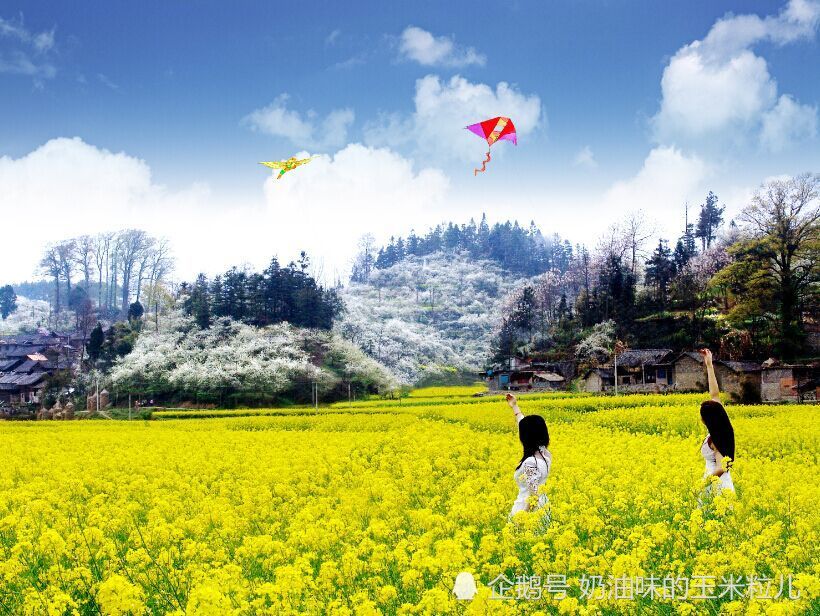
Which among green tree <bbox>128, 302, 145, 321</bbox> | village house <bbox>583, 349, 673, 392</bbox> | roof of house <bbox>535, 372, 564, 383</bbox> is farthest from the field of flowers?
green tree <bbox>128, 302, 145, 321</bbox>

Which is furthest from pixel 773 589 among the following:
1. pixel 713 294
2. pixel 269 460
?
pixel 713 294

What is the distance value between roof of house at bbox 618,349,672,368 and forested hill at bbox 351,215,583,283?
8877 cm

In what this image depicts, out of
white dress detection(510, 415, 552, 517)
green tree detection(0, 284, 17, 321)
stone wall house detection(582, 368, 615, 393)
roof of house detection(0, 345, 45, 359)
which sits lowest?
stone wall house detection(582, 368, 615, 393)

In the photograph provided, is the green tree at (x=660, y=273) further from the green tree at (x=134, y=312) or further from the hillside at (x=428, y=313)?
the green tree at (x=134, y=312)

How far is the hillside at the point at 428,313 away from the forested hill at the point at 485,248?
131 inches

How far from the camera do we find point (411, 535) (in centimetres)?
692

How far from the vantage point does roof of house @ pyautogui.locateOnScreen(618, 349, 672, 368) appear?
44781 mm

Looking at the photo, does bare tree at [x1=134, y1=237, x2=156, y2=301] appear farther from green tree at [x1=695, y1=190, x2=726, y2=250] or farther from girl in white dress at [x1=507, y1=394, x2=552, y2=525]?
girl in white dress at [x1=507, y1=394, x2=552, y2=525]

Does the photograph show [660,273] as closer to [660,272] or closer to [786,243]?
[660,272]

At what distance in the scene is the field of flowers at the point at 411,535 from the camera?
16.1 ft

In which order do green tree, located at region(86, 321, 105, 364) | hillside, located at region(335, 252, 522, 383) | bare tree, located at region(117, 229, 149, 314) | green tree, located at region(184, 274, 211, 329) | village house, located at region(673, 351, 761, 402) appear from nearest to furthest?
village house, located at region(673, 351, 761, 402) → green tree, located at region(86, 321, 105, 364) → green tree, located at region(184, 274, 211, 329) → hillside, located at region(335, 252, 522, 383) → bare tree, located at region(117, 229, 149, 314)

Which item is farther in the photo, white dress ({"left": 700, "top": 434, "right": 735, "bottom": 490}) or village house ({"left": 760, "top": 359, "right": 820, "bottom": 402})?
village house ({"left": 760, "top": 359, "right": 820, "bottom": 402})

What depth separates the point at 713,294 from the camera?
54.1 metres

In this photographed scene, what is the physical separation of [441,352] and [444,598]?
80.1 m
